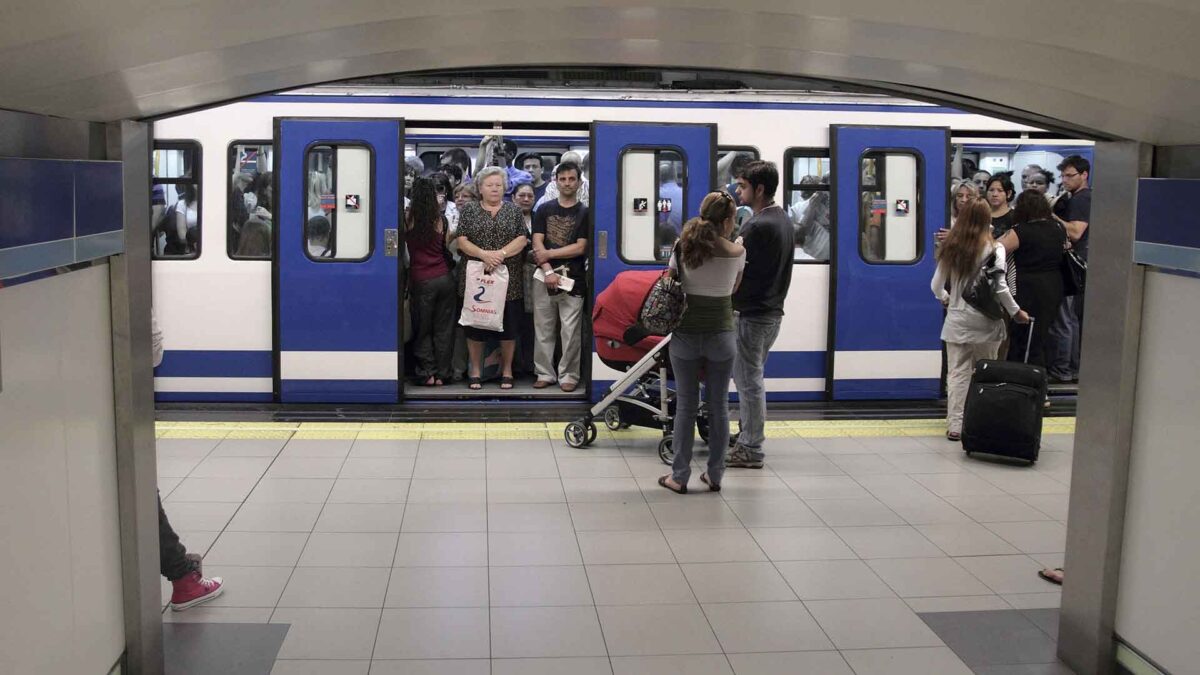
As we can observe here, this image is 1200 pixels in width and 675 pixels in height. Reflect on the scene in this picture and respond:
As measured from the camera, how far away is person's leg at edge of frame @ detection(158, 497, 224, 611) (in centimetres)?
541

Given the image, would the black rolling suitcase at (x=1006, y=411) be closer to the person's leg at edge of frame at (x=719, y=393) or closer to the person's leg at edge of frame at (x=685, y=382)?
the person's leg at edge of frame at (x=719, y=393)

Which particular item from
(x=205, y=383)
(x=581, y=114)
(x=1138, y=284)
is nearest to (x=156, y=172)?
(x=205, y=383)

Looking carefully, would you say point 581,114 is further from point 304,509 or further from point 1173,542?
point 1173,542

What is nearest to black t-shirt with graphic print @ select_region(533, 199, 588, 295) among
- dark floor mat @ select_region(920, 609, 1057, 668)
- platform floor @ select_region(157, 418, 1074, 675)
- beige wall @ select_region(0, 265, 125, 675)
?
platform floor @ select_region(157, 418, 1074, 675)

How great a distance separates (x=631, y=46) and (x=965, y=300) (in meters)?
5.60

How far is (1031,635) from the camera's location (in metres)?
5.38

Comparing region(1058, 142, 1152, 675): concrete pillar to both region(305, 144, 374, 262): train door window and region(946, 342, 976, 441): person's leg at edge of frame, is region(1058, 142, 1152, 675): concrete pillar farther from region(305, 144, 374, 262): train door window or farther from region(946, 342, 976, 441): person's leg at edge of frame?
region(305, 144, 374, 262): train door window

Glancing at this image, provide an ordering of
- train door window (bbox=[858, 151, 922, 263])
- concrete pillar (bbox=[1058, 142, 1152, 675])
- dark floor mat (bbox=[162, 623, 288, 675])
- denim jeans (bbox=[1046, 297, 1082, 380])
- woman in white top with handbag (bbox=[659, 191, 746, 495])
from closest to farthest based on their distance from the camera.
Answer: concrete pillar (bbox=[1058, 142, 1152, 675])
dark floor mat (bbox=[162, 623, 288, 675])
woman in white top with handbag (bbox=[659, 191, 746, 495])
train door window (bbox=[858, 151, 922, 263])
denim jeans (bbox=[1046, 297, 1082, 380])

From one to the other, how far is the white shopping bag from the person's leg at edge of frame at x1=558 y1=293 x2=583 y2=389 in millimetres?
515

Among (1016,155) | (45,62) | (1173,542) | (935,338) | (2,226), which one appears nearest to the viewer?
(45,62)

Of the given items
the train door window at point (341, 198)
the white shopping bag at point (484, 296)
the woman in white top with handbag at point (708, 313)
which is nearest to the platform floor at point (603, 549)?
the woman in white top with handbag at point (708, 313)

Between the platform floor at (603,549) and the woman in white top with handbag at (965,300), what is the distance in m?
0.50

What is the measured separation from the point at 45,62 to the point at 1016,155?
1368cm

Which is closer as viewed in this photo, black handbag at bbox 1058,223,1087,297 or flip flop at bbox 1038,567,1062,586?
flip flop at bbox 1038,567,1062,586
